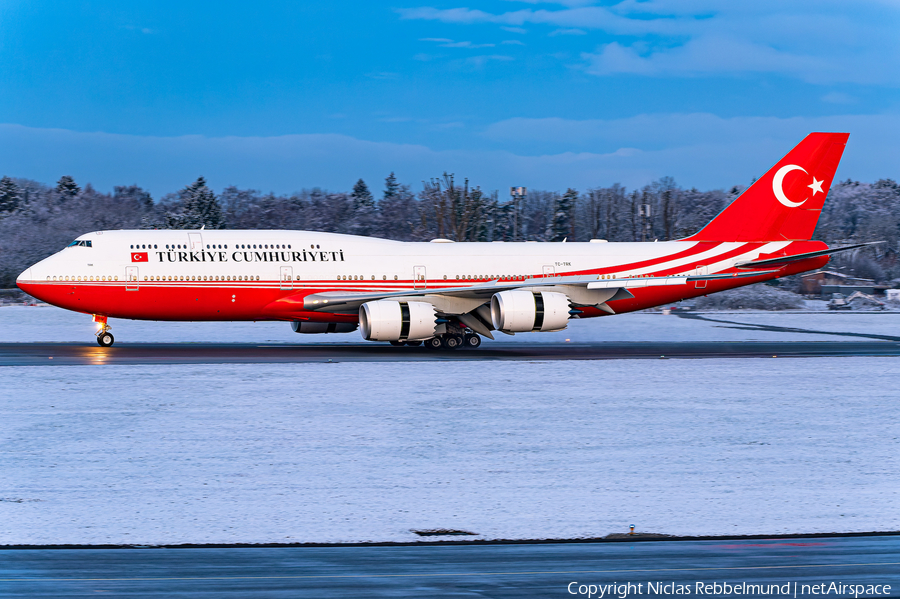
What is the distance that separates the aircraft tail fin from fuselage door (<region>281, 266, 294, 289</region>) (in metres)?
15.7

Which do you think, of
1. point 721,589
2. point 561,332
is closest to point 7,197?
point 561,332

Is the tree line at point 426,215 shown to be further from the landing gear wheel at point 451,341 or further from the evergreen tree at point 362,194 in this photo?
the landing gear wheel at point 451,341

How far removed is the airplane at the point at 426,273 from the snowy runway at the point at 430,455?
6.66 metres

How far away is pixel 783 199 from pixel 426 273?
14437mm

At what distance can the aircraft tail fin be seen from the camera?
115ft

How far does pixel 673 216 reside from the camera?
12456 cm

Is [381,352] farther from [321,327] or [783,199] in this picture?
[783,199]

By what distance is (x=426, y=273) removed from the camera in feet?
104

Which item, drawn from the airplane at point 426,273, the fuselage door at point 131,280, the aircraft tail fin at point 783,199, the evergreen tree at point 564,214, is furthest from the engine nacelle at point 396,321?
the evergreen tree at point 564,214

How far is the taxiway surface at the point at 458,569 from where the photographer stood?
25.5 feet

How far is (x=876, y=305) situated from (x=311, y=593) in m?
58.7

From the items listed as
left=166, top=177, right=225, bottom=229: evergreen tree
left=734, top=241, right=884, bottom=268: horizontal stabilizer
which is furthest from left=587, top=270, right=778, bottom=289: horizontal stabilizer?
left=166, top=177, right=225, bottom=229: evergreen tree

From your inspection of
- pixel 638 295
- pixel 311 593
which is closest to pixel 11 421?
pixel 311 593

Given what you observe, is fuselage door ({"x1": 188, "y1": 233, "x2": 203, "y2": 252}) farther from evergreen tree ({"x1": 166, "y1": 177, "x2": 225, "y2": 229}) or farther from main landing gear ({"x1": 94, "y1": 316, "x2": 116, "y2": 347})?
evergreen tree ({"x1": 166, "y1": 177, "x2": 225, "y2": 229})
